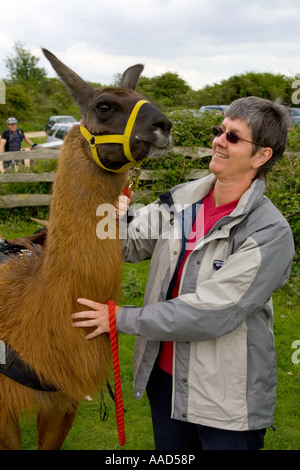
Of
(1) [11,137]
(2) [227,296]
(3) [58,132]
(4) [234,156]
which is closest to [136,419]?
(2) [227,296]

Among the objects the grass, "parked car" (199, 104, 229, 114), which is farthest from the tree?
the grass

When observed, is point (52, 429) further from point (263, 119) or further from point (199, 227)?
point (263, 119)

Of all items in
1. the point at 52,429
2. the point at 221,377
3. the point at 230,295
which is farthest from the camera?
the point at 52,429

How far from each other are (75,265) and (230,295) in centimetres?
75

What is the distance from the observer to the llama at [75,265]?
225cm

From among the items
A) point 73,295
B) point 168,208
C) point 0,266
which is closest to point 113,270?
point 73,295

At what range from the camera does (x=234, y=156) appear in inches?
88.8

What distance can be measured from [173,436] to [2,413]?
93 centimetres

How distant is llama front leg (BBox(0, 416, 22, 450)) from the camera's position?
8.32ft

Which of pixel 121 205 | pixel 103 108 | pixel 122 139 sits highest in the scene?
pixel 103 108

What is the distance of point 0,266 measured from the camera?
2.73 m

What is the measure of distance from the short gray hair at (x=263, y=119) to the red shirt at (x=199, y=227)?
13.0 inches

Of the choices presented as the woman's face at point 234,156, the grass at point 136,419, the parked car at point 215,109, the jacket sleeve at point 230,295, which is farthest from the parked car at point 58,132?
the jacket sleeve at point 230,295

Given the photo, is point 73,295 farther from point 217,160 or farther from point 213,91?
point 213,91
